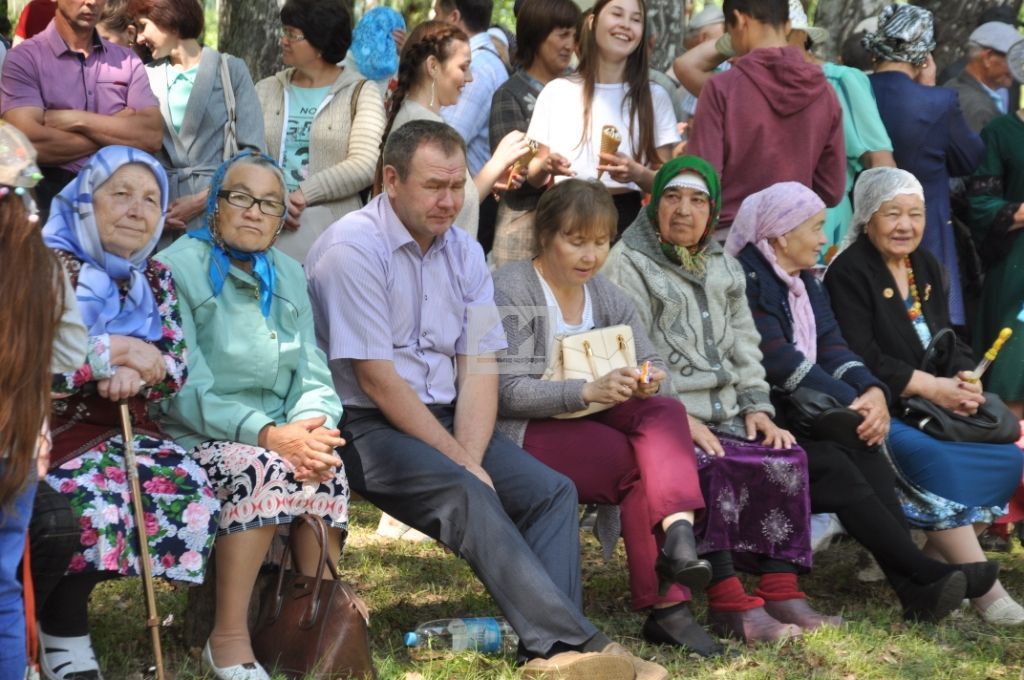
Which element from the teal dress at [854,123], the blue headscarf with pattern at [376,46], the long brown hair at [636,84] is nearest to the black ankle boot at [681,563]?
the long brown hair at [636,84]

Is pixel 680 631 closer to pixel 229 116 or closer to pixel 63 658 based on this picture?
pixel 63 658

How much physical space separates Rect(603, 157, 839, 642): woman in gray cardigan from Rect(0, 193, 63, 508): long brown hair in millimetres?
2726

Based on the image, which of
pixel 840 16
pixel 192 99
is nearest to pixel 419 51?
pixel 192 99

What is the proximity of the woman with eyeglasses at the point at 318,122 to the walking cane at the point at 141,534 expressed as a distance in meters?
2.20

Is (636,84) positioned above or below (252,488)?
above

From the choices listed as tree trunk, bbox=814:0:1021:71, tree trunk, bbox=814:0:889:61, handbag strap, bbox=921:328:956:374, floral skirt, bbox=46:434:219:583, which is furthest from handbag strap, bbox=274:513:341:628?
tree trunk, bbox=814:0:889:61

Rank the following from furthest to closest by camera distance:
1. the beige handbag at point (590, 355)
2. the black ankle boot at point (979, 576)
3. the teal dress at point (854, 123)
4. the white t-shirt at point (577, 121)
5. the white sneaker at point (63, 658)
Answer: the teal dress at point (854, 123)
the white t-shirt at point (577, 121)
the black ankle boot at point (979, 576)
the beige handbag at point (590, 355)
the white sneaker at point (63, 658)

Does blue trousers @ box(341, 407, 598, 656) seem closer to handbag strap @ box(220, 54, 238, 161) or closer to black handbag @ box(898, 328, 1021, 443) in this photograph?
handbag strap @ box(220, 54, 238, 161)

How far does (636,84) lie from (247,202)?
2.54 meters

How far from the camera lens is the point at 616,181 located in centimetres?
653

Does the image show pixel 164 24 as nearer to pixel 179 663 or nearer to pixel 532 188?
pixel 532 188

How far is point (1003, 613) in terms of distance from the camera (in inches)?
235

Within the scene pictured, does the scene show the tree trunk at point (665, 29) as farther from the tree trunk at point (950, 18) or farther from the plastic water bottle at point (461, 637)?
the plastic water bottle at point (461, 637)

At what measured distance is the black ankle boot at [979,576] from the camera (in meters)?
5.81
